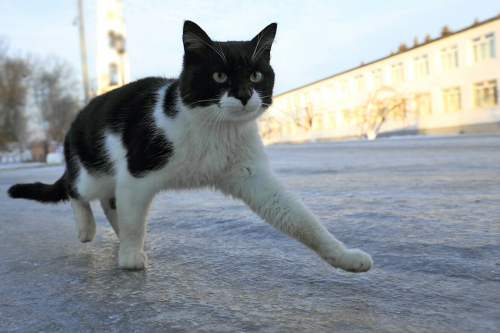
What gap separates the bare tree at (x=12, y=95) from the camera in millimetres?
24984

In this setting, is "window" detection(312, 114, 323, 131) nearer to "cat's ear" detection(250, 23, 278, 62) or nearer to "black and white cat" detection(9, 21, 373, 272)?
"cat's ear" detection(250, 23, 278, 62)

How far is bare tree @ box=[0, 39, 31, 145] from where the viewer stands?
25.0 m

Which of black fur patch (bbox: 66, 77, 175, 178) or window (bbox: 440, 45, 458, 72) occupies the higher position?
window (bbox: 440, 45, 458, 72)

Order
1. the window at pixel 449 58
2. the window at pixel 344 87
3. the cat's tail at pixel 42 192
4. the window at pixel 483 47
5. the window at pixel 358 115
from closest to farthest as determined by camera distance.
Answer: the cat's tail at pixel 42 192 → the window at pixel 483 47 → the window at pixel 449 58 → the window at pixel 358 115 → the window at pixel 344 87

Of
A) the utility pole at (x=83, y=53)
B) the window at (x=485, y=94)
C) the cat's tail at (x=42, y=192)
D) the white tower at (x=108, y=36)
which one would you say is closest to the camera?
the cat's tail at (x=42, y=192)

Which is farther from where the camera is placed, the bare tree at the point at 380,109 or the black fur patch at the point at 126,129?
the bare tree at the point at 380,109

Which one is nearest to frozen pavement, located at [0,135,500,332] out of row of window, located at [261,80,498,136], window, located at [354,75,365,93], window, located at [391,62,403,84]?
row of window, located at [261,80,498,136]

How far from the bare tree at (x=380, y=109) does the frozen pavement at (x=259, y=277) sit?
33796 millimetres

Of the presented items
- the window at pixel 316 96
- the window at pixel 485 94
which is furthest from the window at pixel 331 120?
the window at pixel 485 94

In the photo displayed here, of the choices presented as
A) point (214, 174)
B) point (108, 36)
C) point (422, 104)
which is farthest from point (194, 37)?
point (422, 104)

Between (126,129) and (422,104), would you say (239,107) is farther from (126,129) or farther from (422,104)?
(422,104)

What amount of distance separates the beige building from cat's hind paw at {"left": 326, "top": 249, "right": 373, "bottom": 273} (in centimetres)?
2317

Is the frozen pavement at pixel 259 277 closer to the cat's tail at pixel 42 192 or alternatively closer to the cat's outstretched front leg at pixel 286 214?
the cat's outstretched front leg at pixel 286 214

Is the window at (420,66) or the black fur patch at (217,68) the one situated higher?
the window at (420,66)
